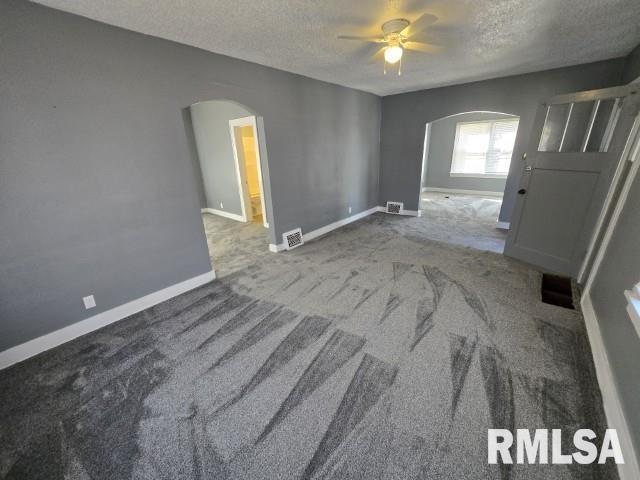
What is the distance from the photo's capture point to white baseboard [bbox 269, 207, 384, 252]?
4.02m

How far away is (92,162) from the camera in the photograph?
2158 millimetres

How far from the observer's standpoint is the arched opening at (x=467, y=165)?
20.5 ft

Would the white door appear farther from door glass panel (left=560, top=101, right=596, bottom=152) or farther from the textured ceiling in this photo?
the textured ceiling

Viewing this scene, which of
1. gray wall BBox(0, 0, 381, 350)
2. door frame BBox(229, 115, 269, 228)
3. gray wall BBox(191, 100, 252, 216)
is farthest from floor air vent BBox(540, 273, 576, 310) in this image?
gray wall BBox(191, 100, 252, 216)

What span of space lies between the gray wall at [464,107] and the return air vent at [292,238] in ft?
9.11

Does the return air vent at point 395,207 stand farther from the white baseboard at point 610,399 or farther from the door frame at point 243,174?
the white baseboard at point 610,399

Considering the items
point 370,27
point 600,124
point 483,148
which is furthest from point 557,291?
point 483,148

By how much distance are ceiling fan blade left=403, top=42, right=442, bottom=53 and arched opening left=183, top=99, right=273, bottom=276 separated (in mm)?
2407

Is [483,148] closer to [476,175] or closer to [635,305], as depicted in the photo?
[476,175]

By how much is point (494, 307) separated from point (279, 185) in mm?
3047

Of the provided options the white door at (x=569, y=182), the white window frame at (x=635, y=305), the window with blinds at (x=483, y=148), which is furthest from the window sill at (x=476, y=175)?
the white window frame at (x=635, y=305)

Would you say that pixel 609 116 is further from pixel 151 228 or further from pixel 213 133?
pixel 213 133

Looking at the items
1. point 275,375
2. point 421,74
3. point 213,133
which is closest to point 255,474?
point 275,375

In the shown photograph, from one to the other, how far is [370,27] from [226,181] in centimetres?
427
